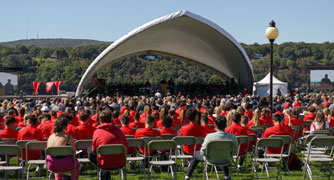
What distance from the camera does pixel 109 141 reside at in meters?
5.90

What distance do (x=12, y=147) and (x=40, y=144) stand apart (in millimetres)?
415

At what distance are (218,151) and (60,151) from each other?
2043mm

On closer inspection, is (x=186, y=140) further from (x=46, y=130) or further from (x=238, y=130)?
(x=46, y=130)

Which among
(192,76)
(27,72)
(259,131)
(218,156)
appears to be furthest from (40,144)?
(27,72)

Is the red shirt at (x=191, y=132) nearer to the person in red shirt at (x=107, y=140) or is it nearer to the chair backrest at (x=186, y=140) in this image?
the chair backrest at (x=186, y=140)

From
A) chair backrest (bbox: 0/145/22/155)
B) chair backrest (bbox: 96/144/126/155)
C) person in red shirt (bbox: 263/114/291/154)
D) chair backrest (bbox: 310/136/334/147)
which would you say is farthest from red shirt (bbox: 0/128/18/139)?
chair backrest (bbox: 310/136/334/147)

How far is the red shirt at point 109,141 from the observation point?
582 centimetres

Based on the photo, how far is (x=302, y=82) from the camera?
275 ft

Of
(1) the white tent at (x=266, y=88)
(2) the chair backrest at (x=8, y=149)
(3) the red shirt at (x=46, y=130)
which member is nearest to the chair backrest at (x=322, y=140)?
(2) the chair backrest at (x=8, y=149)

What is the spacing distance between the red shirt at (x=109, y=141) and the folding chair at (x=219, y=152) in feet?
3.77

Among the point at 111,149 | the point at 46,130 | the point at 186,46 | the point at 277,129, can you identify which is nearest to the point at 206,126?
the point at 277,129

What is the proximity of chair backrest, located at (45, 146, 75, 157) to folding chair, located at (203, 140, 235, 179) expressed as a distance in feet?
5.73

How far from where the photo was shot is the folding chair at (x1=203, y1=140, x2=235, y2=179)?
18.9 ft

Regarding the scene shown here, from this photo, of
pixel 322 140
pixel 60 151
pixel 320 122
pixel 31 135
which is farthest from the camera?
pixel 320 122
